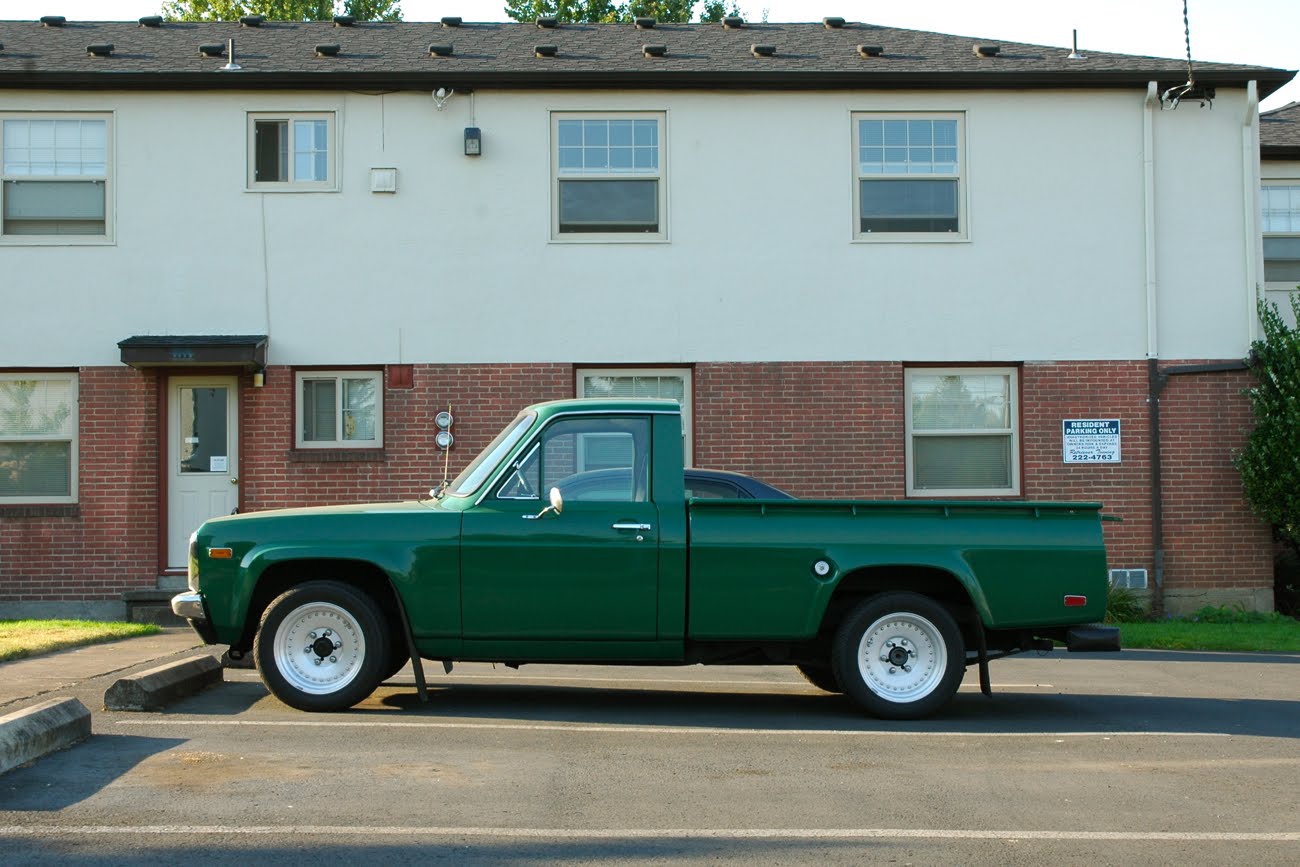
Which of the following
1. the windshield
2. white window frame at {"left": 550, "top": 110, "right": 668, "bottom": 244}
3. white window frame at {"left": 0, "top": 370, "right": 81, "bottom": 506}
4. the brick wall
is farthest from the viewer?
white window frame at {"left": 550, "top": 110, "right": 668, "bottom": 244}

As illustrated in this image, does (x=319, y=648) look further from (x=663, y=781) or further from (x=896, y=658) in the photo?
(x=896, y=658)

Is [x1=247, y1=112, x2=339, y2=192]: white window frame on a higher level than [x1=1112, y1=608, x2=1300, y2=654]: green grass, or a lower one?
higher

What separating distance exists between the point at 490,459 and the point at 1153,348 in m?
9.39

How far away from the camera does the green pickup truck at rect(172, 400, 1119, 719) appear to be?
8.72 meters

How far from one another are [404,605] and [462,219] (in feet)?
25.4

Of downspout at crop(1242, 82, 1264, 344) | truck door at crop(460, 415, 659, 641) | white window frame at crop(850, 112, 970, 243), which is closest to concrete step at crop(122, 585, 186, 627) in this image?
truck door at crop(460, 415, 659, 641)

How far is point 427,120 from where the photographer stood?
15.7 meters

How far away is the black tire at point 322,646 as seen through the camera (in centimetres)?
870

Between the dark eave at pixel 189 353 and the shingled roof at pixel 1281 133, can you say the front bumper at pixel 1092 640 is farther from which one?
the shingled roof at pixel 1281 133

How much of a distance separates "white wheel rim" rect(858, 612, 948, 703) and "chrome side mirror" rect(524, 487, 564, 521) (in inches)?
78.6

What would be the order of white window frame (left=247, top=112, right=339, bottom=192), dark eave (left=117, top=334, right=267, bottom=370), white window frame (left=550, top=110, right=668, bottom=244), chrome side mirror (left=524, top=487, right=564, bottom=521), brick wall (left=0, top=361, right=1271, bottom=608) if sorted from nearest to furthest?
1. chrome side mirror (left=524, top=487, right=564, bottom=521)
2. dark eave (left=117, top=334, right=267, bottom=370)
3. brick wall (left=0, top=361, right=1271, bottom=608)
4. white window frame (left=247, top=112, right=339, bottom=192)
5. white window frame (left=550, top=110, right=668, bottom=244)

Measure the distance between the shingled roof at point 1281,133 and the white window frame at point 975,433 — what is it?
5006 millimetres

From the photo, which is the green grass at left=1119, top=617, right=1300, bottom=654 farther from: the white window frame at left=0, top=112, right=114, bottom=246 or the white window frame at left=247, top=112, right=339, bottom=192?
the white window frame at left=0, top=112, right=114, bottom=246

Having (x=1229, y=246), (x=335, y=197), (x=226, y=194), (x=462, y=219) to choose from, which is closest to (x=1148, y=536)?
(x=1229, y=246)
